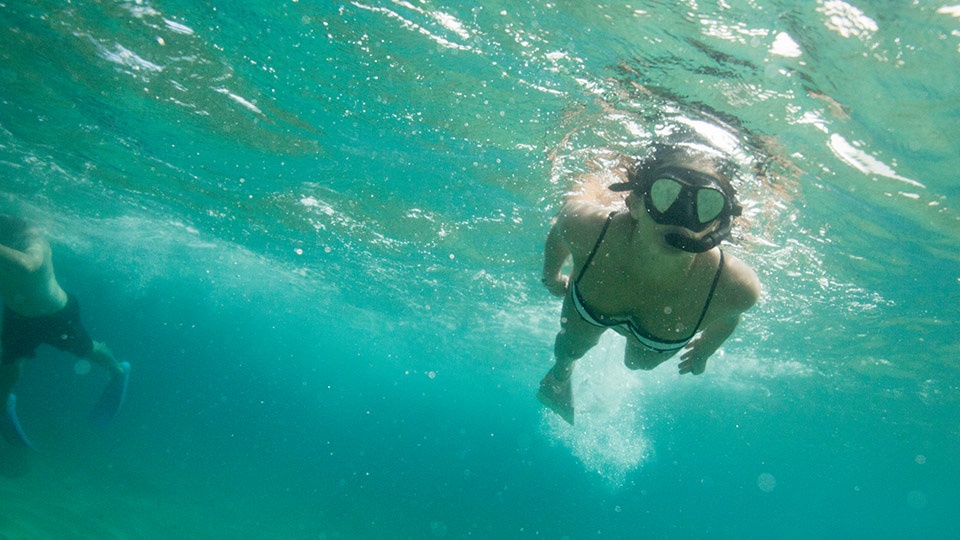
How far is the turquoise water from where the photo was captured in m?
7.53

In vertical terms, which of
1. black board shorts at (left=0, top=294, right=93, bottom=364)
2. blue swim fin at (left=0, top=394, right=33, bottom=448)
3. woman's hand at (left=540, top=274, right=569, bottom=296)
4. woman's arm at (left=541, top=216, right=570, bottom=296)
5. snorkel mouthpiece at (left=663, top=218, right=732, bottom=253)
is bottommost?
blue swim fin at (left=0, top=394, right=33, bottom=448)

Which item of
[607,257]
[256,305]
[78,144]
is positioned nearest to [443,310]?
[78,144]

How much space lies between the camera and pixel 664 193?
3766 mm

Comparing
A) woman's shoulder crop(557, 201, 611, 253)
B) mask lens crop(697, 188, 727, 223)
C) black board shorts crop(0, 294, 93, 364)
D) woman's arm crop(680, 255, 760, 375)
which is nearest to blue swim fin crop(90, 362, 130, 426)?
black board shorts crop(0, 294, 93, 364)

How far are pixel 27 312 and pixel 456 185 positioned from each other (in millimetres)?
11885

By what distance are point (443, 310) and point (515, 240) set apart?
19.3 m

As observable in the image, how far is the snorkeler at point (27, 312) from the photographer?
37.9 feet

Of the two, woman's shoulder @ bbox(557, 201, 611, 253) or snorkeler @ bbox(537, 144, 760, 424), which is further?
woman's shoulder @ bbox(557, 201, 611, 253)

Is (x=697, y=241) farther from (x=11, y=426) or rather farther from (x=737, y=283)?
(x=11, y=426)

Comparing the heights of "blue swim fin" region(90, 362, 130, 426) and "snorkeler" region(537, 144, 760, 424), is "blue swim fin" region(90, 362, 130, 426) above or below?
below

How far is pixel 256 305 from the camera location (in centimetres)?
6469

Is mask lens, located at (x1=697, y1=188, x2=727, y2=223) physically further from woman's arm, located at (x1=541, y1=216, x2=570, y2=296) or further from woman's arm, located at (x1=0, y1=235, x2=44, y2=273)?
woman's arm, located at (x1=0, y1=235, x2=44, y2=273)

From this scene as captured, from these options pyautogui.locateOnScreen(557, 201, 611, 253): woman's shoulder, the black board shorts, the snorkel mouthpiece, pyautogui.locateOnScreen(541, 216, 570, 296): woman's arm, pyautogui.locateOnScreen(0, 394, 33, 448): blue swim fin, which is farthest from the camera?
pyautogui.locateOnScreen(0, 394, 33, 448): blue swim fin

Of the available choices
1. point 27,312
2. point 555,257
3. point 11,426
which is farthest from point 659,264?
point 11,426
